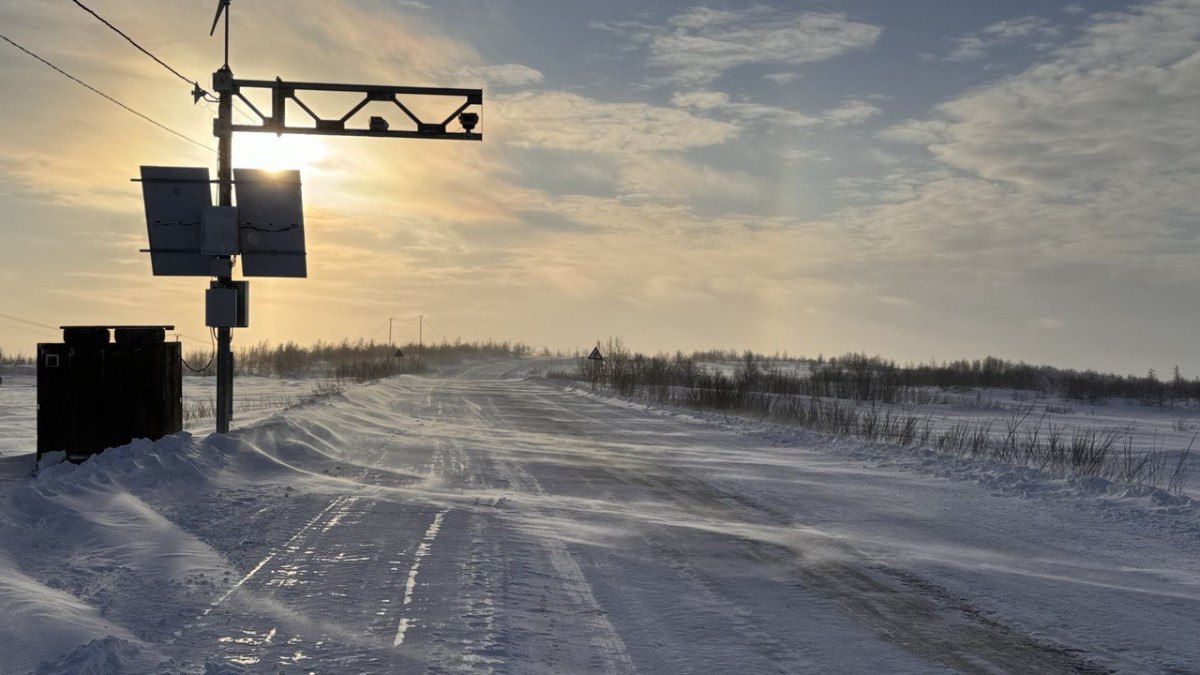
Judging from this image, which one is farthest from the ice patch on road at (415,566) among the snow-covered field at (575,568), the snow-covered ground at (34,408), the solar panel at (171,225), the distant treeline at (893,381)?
the distant treeline at (893,381)

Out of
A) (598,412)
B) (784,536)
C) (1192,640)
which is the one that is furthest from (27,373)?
(1192,640)

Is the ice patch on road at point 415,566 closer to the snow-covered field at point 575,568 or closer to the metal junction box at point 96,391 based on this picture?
the snow-covered field at point 575,568

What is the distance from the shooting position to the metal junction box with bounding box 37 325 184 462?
38.8 ft

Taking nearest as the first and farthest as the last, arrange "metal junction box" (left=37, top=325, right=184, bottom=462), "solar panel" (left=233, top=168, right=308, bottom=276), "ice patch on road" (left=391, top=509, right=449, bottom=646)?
"ice patch on road" (left=391, top=509, right=449, bottom=646), "metal junction box" (left=37, top=325, right=184, bottom=462), "solar panel" (left=233, top=168, right=308, bottom=276)

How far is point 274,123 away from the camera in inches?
620

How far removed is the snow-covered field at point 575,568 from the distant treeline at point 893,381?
18730 mm

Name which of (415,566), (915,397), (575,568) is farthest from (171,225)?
(915,397)

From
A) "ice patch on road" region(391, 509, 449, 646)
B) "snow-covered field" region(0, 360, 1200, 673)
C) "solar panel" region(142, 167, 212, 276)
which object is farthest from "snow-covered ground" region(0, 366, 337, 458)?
"ice patch on road" region(391, 509, 449, 646)

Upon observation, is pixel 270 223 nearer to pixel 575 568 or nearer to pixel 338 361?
pixel 575 568

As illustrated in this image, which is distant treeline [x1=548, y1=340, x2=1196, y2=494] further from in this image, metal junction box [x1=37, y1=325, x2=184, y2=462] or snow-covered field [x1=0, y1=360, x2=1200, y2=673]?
metal junction box [x1=37, y1=325, x2=184, y2=462]

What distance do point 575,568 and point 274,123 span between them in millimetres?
12046

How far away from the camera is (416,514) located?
8.84m

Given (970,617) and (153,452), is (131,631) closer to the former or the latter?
(970,617)

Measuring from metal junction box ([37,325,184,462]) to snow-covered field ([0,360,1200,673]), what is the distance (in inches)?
33.4
